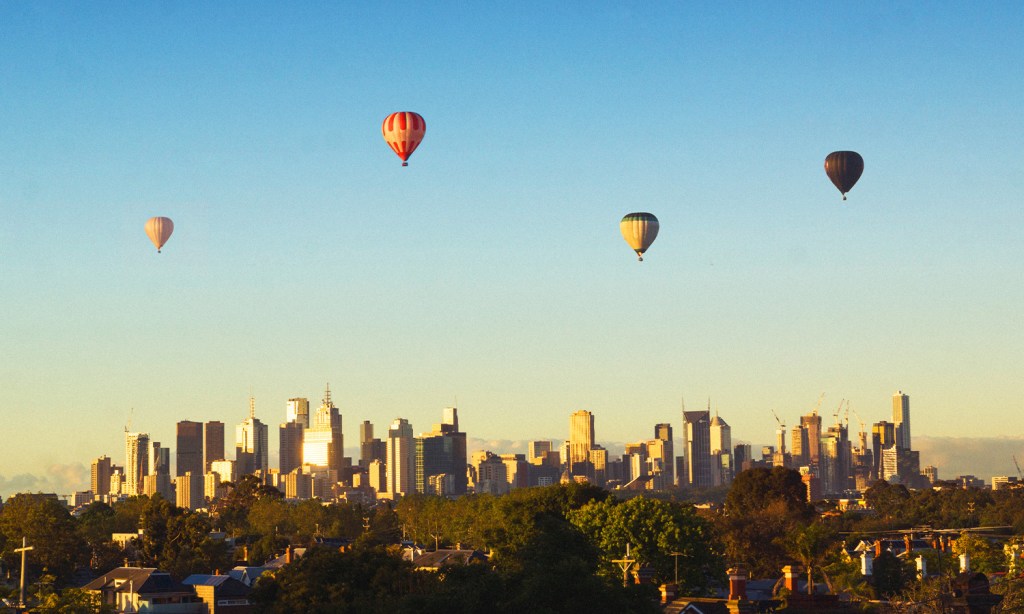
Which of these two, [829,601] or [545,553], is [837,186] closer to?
[829,601]

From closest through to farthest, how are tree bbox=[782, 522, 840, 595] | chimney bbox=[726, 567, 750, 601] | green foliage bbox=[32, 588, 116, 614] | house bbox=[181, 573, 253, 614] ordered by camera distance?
chimney bbox=[726, 567, 750, 601] < green foliage bbox=[32, 588, 116, 614] < house bbox=[181, 573, 253, 614] < tree bbox=[782, 522, 840, 595]

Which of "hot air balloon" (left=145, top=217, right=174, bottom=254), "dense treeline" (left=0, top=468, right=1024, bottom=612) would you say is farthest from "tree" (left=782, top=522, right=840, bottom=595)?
"hot air balloon" (left=145, top=217, right=174, bottom=254)

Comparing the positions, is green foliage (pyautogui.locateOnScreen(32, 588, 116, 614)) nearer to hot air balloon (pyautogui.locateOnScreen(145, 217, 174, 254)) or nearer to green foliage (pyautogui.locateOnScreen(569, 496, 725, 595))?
green foliage (pyautogui.locateOnScreen(569, 496, 725, 595))

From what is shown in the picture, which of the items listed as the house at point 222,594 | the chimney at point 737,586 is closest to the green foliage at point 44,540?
the house at point 222,594

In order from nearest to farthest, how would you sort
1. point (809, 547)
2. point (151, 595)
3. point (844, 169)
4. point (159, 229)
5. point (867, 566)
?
point (151, 595)
point (867, 566)
point (809, 547)
point (844, 169)
point (159, 229)

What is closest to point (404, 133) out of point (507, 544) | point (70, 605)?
point (507, 544)

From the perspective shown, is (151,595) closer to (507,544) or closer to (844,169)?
(507,544)

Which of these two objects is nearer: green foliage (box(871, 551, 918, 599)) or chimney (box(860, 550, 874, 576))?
green foliage (box(871, 551, 918, 599))
